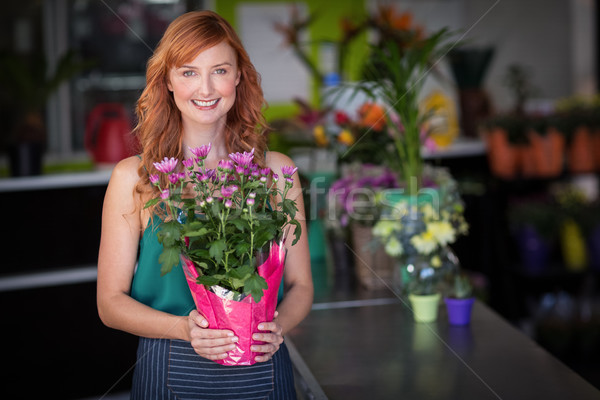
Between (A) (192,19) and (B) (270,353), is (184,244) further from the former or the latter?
(A) (192,19)

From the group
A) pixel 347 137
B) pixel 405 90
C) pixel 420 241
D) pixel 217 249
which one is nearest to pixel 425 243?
pixel 420 241

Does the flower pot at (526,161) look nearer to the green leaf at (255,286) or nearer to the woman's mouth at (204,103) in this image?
the woman's mouth at (204,103)

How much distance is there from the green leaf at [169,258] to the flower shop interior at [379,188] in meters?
0.49

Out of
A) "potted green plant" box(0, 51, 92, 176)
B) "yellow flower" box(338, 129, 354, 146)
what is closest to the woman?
"yellow flower" box(338, 129, 354, 146)

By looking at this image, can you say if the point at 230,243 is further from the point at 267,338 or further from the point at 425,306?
the point at 425,306

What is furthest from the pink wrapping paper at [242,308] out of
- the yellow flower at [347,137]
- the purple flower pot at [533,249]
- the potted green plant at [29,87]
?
the purple flower pot at [533,249]

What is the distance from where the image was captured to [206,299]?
1.16m

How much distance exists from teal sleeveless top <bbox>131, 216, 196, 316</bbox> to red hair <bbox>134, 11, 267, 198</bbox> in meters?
0.16

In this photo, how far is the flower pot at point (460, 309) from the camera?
171cm

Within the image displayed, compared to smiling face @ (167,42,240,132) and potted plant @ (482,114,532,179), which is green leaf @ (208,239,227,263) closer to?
smiling face @ (167,42,240,132)

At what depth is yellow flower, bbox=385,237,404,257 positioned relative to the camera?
1.82 metres

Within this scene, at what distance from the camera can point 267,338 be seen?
1.20 metres

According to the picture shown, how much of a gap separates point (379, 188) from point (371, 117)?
0.39m

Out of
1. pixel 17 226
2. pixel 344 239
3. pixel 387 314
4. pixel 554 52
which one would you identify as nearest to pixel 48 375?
pixel 17 226
